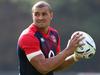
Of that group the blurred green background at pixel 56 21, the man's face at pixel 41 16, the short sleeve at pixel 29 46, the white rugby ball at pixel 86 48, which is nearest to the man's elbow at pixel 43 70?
the short sleeve at pixel 29 46

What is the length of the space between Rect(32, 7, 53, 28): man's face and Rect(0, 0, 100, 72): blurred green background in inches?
821

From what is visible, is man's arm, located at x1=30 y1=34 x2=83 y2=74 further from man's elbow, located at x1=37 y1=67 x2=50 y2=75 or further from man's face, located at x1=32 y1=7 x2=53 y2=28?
man's face, located at x1=32 y1=7 x2=53 y2=28

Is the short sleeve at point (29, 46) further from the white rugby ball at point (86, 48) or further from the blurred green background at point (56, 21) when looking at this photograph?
the blurred green background at point (56, 21)

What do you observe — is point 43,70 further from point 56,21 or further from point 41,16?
point 56,21

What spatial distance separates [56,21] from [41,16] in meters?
23.5

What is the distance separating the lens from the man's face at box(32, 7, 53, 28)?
954 centimetres

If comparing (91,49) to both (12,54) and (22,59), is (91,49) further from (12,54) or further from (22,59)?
(12,54)

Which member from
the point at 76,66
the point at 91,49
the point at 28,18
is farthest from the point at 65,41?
the point at 91,49

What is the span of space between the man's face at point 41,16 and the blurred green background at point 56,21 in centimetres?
2086

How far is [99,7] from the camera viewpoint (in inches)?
1380

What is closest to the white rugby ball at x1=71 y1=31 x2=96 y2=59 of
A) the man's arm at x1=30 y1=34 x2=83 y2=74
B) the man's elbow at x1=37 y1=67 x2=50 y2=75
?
the man's arm at x1=30 y1=34 x2=83 y2=74

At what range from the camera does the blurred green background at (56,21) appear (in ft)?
104

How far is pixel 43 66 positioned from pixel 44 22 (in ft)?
2.33

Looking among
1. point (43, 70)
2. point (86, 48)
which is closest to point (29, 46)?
point (43, 70)
